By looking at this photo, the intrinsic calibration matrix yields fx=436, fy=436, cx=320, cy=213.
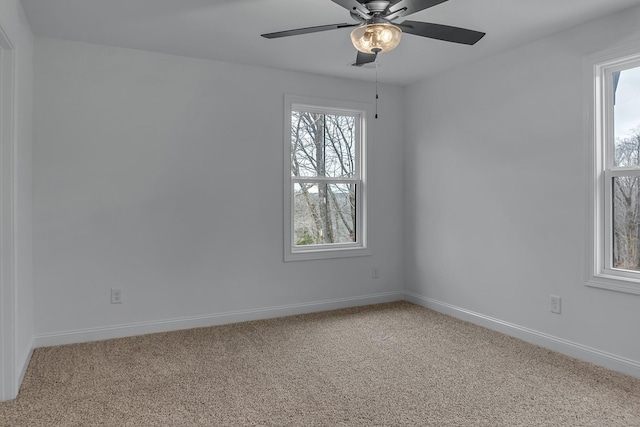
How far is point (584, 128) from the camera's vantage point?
3.07m

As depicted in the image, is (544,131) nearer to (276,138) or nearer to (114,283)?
(276,138)

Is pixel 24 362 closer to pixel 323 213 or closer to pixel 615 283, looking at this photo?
pixel 323 213

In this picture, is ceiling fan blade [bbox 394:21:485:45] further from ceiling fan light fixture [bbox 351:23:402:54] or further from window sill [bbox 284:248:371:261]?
window sill [bbox 284:248:371:261]

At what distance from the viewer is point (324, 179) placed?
175 inches

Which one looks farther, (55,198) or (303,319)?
(303,319)

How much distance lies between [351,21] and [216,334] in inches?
105

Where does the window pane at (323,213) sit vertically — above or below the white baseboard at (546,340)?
above

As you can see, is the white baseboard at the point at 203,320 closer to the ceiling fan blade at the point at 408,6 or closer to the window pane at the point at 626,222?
the window pane at the point at 626,222

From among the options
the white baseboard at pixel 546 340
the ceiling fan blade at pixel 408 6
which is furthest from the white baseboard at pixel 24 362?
the white baseboard at pixel 546 340

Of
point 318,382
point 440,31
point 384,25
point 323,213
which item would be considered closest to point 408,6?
point 384,25

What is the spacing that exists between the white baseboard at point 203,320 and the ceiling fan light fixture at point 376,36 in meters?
2.68

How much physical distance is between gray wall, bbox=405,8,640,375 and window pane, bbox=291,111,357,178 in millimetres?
687

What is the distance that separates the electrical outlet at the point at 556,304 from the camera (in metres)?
3.27

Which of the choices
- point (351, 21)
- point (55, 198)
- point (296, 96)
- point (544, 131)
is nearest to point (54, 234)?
point (55, 198)
